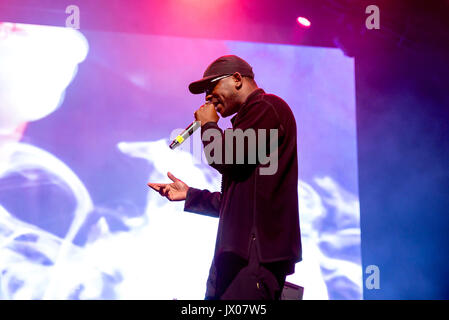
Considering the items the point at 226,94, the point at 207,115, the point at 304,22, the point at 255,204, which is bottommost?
the point at 255,204

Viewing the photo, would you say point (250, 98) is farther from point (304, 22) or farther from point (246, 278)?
point (304, 22)

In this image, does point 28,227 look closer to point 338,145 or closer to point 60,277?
point 60,277

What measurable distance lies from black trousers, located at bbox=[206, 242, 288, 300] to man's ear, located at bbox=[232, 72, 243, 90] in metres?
0.56

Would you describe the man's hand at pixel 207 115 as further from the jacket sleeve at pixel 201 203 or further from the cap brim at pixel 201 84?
the jacket sleeve at pixel 201 203

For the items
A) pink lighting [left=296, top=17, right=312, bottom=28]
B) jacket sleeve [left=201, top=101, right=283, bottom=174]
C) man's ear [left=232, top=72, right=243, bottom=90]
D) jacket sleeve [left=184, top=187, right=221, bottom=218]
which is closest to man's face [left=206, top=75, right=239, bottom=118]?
man's ear [left=232, top=72, right=243, bottom=90]

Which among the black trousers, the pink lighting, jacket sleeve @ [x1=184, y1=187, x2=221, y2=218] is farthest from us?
the pink lighting

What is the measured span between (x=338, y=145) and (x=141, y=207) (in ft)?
5.16

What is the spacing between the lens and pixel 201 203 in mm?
1561

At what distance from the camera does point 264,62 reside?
3371 mm

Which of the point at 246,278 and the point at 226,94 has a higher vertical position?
the point at 226,94

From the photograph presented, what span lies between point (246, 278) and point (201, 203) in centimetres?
40

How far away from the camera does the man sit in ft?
4.09

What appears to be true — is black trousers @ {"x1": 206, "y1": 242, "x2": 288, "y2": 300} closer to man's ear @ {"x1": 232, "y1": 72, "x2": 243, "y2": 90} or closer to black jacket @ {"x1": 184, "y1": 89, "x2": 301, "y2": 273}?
black jacket @ {"x1": 184, "y1": 89, "x2": 301, "y2": 273}

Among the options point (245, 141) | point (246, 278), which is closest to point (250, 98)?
point (245, 141)
